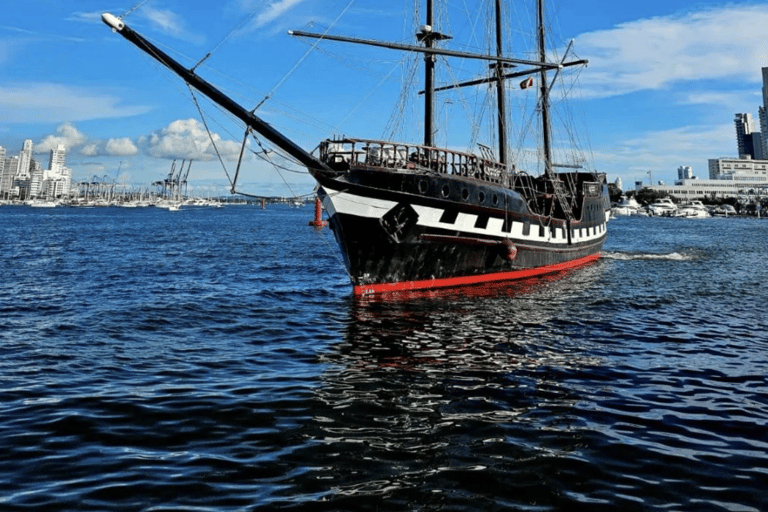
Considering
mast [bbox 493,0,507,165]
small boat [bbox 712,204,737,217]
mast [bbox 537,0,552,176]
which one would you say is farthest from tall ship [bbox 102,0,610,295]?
small boat [bbox 712,204,737,217]

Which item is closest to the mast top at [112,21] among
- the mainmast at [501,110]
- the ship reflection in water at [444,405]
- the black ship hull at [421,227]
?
the black ship hull at [421,227]

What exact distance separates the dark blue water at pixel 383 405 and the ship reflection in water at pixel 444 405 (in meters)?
0.04

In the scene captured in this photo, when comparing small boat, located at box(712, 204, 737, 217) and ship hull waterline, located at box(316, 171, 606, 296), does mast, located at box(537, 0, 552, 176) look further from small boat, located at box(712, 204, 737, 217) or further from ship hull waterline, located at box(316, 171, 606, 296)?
small boat, located at box(712, 204, 737, 217)

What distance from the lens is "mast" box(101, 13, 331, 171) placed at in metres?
14.8

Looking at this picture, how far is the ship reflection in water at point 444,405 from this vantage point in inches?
223

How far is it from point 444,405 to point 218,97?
12.5 metres

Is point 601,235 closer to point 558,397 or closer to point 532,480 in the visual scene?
point 558,397

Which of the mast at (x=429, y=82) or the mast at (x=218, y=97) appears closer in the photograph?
the mast at (x=218, y=97)

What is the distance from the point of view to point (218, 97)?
641 inches

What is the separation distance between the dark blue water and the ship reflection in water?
1.4 inches

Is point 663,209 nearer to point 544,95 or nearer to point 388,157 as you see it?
point 544,95

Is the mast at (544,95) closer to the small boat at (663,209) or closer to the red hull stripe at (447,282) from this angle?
the red hull stripe at (447,282)

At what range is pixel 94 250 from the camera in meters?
37.9

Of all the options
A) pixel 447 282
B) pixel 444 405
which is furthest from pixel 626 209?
pixel 444 405
